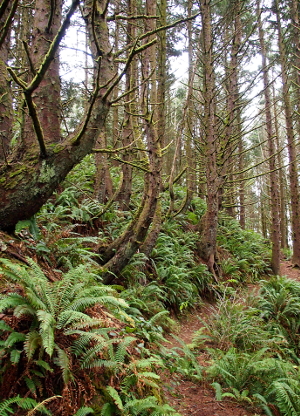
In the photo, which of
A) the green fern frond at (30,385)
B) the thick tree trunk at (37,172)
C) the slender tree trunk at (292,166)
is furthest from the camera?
the slender tree trunk at (292,166)

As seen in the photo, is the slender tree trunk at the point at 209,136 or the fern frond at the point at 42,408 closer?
the fern frond at the point at 42,408

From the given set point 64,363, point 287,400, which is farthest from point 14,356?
point 287,400

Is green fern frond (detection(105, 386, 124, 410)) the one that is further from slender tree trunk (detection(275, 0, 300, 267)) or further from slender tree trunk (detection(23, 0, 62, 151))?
slender tree trunk (detection(275, 0, 300, 267))

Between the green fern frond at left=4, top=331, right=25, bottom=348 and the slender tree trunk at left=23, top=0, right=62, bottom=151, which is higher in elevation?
the slender tree trunk at left=23, top=0, right=62, bottom=151

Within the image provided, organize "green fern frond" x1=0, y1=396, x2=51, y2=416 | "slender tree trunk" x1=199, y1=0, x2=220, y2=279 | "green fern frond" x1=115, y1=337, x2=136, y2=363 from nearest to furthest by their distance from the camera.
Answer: "green fern frond" x1=0, y1=396, x2=51, y2=416, "green fern frond" x1=115, y1=337, x2=136, y2=363, "slender tree trunk" x1=199, y1=0, x2=220, y2=279

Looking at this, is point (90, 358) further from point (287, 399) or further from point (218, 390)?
point (287, 399)

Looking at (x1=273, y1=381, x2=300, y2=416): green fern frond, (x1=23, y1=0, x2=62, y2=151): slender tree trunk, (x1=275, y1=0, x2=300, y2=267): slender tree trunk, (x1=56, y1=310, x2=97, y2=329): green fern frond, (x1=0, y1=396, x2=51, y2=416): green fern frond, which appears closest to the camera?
(x1=0, y1=396, x2=51, y2=416): green fern frond

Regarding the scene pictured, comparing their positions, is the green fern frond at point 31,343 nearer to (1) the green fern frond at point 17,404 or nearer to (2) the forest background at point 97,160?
(2) the forest background at point 97,160

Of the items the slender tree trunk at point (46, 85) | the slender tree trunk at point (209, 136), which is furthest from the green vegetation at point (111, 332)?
the slender tree trunk at point (209, 136)

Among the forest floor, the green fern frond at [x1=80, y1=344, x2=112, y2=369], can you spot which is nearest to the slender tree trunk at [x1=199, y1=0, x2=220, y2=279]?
the forest floor

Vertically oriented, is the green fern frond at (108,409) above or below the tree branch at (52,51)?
below

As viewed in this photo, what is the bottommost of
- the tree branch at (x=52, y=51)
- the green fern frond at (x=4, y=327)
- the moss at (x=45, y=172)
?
the green fern frond at (x=4, y=327)

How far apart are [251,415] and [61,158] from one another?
3.71 m

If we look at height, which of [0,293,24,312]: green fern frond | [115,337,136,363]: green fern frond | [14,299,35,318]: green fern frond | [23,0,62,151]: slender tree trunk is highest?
[23,0,62,151]: slender tree trunk
